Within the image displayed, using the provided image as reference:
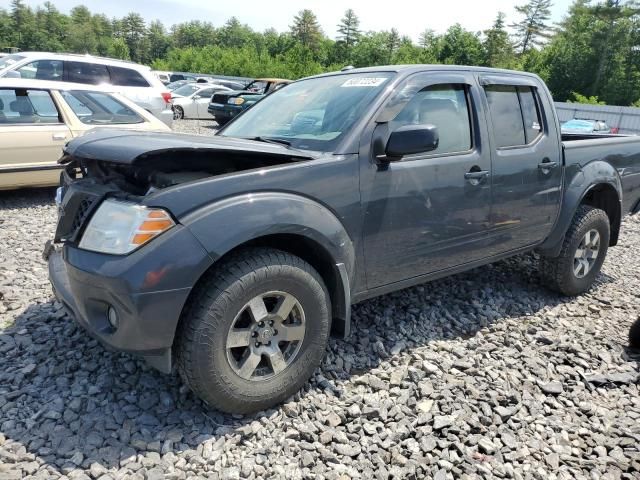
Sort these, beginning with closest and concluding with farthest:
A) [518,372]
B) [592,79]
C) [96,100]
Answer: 1. [518,372]
2. [96,100]
3. [592,79]

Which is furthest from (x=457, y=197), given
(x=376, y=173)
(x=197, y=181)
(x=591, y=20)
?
(x=591, y=20)

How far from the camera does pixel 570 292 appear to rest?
450 cm

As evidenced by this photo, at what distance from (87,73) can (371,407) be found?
35.1 ft

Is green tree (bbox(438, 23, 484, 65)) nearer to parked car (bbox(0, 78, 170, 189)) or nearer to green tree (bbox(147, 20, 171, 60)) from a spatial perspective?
parked car (bbox(0, 78, 170, 189))

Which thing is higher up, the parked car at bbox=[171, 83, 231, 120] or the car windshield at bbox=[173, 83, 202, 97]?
the car windshield at bbox=[173, 83, 202, 97]

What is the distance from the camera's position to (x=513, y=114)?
12.7 ft

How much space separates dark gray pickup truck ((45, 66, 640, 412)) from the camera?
2297mm

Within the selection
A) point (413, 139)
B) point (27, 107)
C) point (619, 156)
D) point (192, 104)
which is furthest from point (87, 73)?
point (619, 156)

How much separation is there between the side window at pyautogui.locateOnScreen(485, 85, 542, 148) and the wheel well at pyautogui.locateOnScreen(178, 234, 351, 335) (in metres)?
1.69

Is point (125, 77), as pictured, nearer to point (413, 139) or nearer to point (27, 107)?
point (27, 107)

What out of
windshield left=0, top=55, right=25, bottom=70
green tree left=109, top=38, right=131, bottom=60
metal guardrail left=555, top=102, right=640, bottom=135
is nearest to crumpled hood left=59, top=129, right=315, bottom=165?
windshield left=0, top=55, right=25, bottom=70

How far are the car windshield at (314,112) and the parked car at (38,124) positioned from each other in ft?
12.1

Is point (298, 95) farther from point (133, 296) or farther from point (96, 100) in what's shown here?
point (96, 100)

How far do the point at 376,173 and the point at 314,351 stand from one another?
107cm
